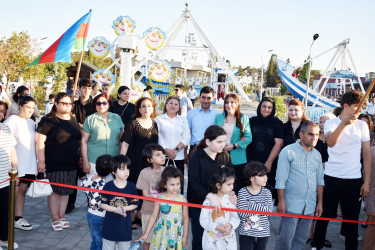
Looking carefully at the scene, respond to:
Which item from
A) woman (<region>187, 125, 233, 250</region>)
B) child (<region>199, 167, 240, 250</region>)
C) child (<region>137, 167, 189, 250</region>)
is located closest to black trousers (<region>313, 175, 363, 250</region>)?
woman (<region>187, 125, 233, 250</region>)

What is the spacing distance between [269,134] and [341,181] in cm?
A: 109

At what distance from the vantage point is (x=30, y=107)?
4289mm

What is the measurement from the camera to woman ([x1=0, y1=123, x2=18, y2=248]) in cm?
367

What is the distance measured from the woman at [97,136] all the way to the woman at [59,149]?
5.1 inches

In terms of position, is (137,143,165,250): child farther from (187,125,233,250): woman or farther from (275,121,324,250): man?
(275,121,324,250): man

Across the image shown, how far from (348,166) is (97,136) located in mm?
3213

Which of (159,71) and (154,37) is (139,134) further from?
(159,71)

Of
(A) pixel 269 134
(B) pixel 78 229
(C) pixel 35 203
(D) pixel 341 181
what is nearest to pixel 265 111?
(A) pixel 269 134

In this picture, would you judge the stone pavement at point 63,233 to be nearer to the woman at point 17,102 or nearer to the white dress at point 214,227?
the white dress at point 214,227

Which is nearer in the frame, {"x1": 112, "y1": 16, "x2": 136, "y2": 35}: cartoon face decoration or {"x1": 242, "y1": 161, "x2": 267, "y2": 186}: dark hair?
{"x1": 242, "y1": 161, "x2": 267, "y2": 186}: dark hair

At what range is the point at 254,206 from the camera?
3.20 metres

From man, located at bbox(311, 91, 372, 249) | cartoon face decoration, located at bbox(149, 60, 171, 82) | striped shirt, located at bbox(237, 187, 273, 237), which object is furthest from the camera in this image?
cartoon face decoration, located at bbox(149, 60, 171, 82)

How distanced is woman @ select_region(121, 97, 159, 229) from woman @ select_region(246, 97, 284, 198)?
1.41m

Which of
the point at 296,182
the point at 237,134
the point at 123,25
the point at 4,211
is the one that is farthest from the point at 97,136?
the point at 123,25
